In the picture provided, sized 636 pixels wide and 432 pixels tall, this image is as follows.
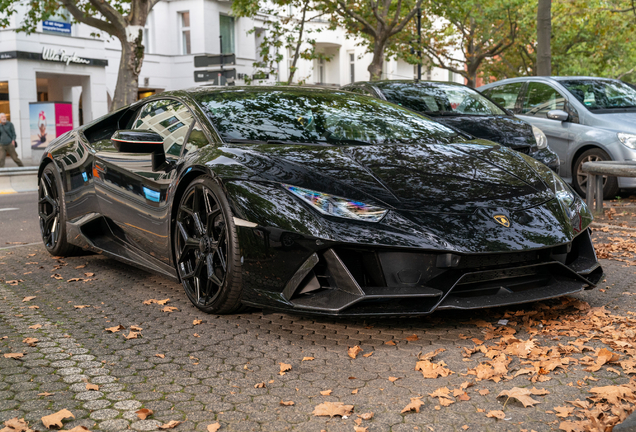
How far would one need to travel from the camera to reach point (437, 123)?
499cm

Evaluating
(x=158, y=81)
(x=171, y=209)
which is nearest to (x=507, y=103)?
(x=171, y=209)

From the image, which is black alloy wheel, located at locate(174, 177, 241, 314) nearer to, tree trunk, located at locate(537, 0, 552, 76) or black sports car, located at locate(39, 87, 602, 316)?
black sports car, located at locate(39, 87, 602, 316)

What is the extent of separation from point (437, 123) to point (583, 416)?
279cm

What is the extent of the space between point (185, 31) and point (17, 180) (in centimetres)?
1910

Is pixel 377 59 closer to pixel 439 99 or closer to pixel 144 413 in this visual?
pixel 439 99

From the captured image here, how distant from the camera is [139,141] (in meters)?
4.37

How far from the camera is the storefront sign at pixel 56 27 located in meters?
27.0

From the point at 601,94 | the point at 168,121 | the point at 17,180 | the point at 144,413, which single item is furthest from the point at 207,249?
the point at 17,180

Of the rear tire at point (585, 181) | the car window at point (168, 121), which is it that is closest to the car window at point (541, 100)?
the rear tire at point (585, 181)

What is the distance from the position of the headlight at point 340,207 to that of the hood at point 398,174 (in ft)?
0.12

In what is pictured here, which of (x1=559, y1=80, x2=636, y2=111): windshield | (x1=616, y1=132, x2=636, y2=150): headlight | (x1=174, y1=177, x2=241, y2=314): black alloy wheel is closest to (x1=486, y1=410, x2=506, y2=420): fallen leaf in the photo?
(x1=174, y1=177, x2=241, y2=314): black alloy wheel

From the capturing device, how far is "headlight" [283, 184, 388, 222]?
11.1ft

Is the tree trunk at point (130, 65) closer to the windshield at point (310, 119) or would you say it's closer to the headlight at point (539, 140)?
the headlight at point (539, 140)

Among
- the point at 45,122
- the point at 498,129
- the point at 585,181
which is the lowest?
the point at 585,181
